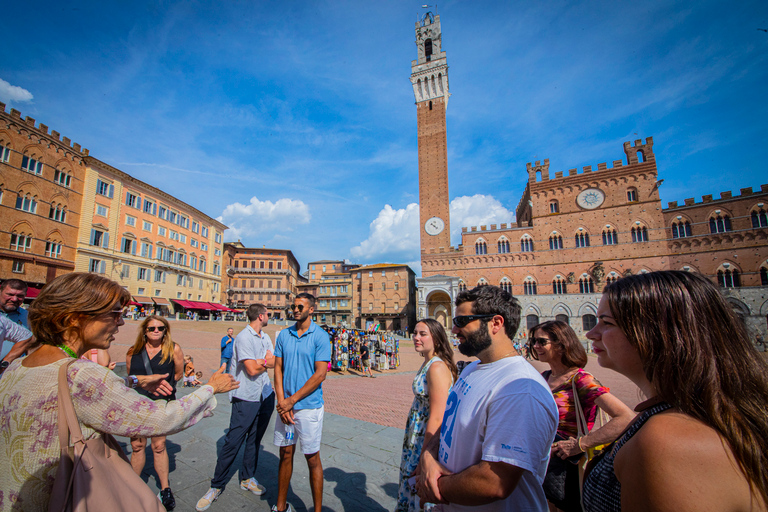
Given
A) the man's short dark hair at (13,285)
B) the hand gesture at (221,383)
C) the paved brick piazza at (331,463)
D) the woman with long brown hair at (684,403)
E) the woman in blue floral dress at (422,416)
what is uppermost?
the man's short dark hair at (13,285)

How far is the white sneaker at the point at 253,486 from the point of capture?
3.62m

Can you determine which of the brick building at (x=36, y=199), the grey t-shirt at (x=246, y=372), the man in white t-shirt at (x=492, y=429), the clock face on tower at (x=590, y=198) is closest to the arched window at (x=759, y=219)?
the clock face on tower at (x=590, y=198)

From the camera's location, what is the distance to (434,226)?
125ft

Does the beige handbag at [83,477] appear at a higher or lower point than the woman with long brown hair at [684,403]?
lower

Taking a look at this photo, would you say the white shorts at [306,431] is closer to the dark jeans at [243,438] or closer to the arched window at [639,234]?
the dark jeans at [243,438]

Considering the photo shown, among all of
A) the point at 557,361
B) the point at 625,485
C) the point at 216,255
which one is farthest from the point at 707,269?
the point at 216,255

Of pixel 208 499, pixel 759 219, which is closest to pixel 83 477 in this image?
pixel 208 499

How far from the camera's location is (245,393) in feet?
12.8

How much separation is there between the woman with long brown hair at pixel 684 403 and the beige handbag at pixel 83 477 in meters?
2.01

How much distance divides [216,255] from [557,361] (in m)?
48.7

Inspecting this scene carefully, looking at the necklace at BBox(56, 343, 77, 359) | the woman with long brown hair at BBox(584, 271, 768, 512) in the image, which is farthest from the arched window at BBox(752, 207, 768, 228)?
the necklace at BBox(56, 343, 77, 359)

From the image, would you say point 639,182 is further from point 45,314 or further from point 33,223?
point 33,223

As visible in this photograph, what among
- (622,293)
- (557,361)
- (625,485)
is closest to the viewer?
(625,485)

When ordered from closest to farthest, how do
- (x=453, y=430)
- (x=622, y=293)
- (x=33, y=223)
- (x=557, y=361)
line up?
(x=622, y=293) < (x=453, y=430) < (x=557, y=361) < (x=33, y=223)
